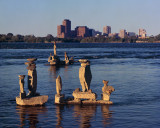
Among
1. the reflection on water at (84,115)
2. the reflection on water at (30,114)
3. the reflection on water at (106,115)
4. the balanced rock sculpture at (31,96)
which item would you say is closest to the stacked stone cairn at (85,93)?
the reflection on water at (84,115)

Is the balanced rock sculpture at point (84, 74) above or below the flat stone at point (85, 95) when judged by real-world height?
above

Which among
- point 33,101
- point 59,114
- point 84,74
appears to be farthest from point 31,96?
point 84,74

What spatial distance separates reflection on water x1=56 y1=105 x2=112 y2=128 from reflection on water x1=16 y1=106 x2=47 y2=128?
1120mm

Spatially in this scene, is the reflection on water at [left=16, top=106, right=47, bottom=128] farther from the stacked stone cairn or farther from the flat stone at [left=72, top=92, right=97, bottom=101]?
the flat stone at [left=72, top=92, right=97, bottom=101]

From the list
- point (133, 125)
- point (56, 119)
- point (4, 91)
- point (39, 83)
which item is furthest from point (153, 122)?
point (39, 83)

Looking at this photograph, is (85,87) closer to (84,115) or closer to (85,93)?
(85,93)

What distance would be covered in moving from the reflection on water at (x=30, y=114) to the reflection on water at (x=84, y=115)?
1120 millimetres

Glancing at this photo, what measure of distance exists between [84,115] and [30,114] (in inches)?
127

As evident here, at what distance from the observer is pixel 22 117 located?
70.0ft

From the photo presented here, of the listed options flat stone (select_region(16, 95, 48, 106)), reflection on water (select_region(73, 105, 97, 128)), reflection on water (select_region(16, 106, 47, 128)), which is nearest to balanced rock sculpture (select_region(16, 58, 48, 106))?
flat stone (select_region(16, 95, 48, 106))

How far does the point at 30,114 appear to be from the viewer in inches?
864

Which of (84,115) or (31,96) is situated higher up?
(31,96)

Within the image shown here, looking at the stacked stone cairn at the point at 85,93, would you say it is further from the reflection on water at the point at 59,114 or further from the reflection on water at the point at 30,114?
the reflection on water at the point at 30,114

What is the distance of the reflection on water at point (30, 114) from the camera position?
20.0 m
